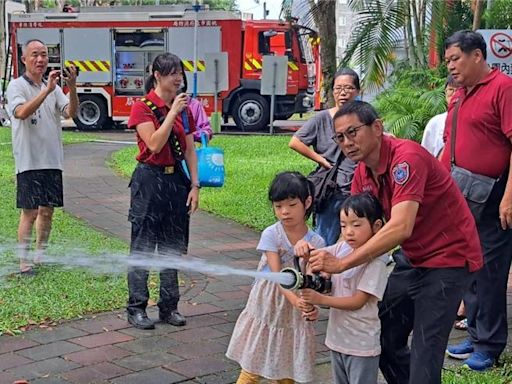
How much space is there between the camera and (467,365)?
4.79 m

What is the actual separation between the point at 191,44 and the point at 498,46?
53.5ft

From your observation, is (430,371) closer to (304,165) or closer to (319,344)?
(319,344)

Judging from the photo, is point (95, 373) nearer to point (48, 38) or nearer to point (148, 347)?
point (148, 347)

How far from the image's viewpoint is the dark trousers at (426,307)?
3627mm

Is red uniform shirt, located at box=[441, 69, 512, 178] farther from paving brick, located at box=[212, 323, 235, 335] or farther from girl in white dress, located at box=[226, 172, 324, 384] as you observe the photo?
paving brick, located at box=[212, 323, 235, 335]

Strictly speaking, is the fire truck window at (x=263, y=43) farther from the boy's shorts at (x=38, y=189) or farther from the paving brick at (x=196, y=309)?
the paving brick at (x=196, y=309)

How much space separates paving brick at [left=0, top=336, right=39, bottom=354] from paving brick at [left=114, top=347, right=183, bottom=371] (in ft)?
2.28

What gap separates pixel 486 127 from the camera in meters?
4.52

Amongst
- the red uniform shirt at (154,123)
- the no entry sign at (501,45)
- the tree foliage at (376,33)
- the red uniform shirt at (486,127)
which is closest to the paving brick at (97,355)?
the red uniform shirt at (154,123)

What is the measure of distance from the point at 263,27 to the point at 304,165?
32.6 feet

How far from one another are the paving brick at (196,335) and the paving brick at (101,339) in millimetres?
316

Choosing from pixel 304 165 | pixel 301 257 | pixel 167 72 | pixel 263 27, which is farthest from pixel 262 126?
pixel 301 257

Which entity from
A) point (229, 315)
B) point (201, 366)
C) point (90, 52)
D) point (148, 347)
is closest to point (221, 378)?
point (201, 366)

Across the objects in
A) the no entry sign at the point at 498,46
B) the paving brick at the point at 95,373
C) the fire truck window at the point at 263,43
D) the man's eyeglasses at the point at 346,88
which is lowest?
the paving brick at the point at 95,373
